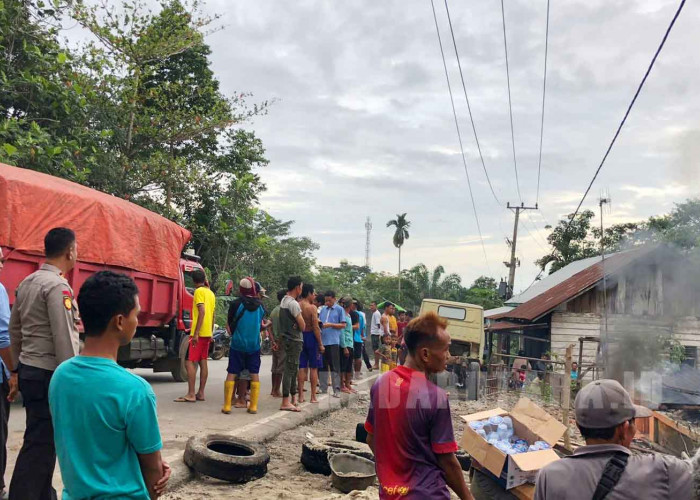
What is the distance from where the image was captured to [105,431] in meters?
2.34

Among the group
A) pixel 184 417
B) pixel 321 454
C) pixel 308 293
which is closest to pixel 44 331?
pixel 321 454

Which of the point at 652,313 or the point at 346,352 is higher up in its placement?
the point at 652,313

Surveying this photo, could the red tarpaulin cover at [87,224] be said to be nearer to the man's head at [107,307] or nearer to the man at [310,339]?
the man at [310,339]

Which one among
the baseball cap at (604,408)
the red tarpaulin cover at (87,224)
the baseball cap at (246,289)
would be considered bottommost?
the baseball cap at (604,408)

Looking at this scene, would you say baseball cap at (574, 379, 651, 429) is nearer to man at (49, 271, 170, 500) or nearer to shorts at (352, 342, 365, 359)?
man at (49, 271, 170, 500)

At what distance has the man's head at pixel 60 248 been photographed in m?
4.21

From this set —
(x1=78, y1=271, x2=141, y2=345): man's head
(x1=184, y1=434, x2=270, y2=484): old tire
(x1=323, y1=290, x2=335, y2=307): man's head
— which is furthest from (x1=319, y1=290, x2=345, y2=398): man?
(x1=78, y1=271, x2=141, y2=345): man's head

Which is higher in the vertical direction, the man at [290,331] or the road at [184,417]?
the man at [290,331]

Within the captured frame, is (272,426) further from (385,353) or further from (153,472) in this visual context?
(385,353)

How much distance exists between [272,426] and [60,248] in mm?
4955

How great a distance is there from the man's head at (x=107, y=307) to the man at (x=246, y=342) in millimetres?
6611

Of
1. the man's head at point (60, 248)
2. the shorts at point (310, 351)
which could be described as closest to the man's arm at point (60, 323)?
the man's head at point (60, 248)

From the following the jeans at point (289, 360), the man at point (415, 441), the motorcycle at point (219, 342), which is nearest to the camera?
the man at point (415, 441)

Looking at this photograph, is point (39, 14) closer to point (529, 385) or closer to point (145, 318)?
point (145, 318)
